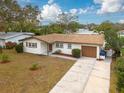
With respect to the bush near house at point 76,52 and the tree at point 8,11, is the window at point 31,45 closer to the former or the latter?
the bush near house at point 76,52

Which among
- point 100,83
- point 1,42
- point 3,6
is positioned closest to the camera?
point 100,83

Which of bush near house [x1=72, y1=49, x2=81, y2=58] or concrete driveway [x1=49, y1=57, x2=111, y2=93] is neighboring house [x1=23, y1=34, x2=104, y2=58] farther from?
concrete driveway [x1=49, y1=57, x2=111, y2=93]

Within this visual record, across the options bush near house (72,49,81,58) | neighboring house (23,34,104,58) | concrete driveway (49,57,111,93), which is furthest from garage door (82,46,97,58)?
concrete driveway (49,57,111,93)

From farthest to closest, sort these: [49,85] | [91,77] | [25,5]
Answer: [25,5], [91,77], [49,85]

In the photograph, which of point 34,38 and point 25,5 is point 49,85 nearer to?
point 34,38

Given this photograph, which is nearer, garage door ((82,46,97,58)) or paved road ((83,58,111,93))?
paved road ((83,58,111,93))

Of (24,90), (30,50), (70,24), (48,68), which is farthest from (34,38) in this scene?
(70,24)

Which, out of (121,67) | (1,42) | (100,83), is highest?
(1,42)

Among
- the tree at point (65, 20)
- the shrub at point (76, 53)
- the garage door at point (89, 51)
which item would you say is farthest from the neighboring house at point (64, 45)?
the tree at point (65, 20)
